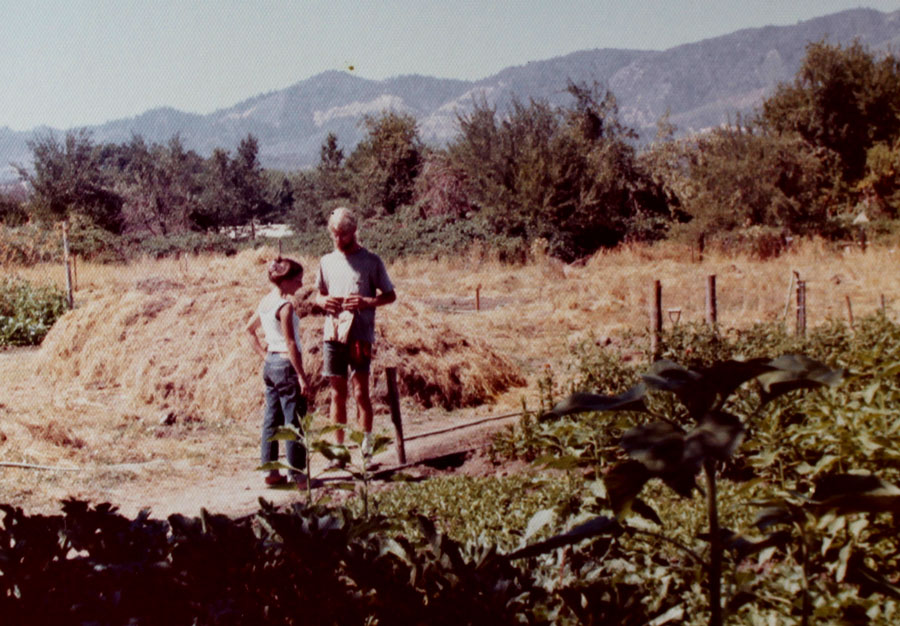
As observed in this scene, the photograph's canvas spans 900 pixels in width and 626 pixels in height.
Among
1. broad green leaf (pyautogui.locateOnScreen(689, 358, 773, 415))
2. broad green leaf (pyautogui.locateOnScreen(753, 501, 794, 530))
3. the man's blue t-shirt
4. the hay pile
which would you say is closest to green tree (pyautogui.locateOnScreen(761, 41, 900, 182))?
the hay pile

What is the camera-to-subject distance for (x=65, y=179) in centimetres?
3206

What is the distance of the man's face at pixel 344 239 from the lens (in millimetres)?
5688

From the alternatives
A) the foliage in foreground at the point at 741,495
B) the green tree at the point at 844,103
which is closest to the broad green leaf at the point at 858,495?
the foliage in foreground at the point at 741,495

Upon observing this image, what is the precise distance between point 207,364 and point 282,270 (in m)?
3.92

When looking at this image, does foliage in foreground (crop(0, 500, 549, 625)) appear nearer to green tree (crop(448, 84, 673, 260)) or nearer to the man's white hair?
the man's white hair

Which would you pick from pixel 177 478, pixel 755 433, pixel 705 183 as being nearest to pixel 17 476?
pixel 177 478

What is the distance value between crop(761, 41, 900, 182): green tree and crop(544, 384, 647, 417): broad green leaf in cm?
3181

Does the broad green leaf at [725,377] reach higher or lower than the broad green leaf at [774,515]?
higher

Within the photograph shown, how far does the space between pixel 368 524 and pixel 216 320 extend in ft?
28.0

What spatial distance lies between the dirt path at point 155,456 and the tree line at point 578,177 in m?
16.2

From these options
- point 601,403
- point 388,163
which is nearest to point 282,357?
point 601,403

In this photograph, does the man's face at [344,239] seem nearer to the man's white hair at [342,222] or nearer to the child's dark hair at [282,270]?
A: the man's white hair at [342,222]

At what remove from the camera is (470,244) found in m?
24.1

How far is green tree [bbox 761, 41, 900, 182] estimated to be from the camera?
30078mm
